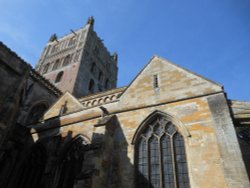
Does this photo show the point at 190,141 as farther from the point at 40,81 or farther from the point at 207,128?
the point at 40,81

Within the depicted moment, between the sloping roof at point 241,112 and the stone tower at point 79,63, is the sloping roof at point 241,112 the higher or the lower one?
the lower one

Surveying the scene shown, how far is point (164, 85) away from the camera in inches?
402

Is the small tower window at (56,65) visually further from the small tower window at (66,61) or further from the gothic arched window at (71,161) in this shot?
the gothic arched window at (71,161)

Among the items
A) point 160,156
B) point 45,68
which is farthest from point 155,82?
point 45,68

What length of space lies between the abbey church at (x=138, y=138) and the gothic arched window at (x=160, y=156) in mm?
35

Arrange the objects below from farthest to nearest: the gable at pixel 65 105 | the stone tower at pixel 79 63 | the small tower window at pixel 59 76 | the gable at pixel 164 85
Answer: the small tower window at pixel 59 76, the stone tower at pixel 79 63, the gable at pixel 65 105, the gable at pixel 164 85

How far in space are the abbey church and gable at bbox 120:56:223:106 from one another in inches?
1.7

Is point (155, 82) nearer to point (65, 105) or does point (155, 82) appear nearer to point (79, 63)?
point (65, 105)

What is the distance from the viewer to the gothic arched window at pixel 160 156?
299 inches

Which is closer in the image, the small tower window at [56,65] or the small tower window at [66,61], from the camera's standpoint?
the small tower window at [66,61]

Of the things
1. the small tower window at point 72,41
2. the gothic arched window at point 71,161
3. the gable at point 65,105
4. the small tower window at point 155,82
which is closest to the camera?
the gothic arched window at point 71,161

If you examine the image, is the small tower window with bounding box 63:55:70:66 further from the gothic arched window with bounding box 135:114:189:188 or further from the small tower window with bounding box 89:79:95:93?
the gothic arched window with bounding box 135:114:189:188

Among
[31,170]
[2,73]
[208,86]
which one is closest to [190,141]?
[208,86]

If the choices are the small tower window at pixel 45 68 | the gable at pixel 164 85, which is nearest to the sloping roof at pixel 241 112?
the gable at pixel 164 85
